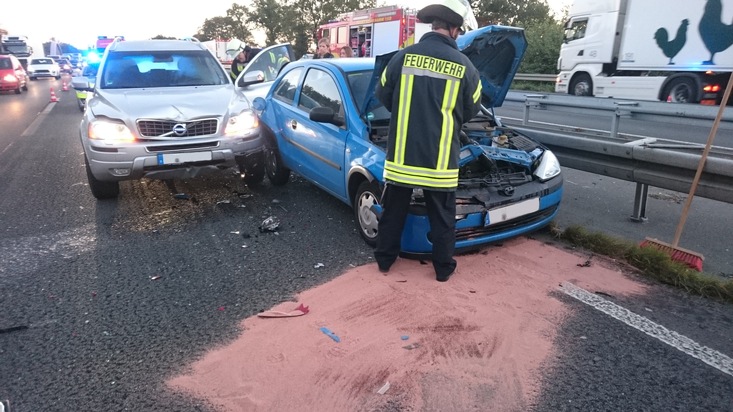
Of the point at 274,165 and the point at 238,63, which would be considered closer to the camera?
the point at 274,165

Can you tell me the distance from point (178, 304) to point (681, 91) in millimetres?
16760

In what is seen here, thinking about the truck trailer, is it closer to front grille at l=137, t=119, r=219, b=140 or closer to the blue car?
front grille at l=137, t=119, r=219, b=140

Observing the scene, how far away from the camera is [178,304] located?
3.71 m

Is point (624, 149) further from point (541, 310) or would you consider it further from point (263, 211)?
point (263, 211)

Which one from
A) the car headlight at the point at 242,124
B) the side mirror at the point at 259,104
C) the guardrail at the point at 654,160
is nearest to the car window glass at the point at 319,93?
the car headlight at the point at 242,124

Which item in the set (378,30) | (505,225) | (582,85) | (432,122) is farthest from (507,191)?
(378,30)

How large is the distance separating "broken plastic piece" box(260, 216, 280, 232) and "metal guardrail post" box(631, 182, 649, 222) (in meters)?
3.64

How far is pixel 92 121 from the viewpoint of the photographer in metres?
5.51

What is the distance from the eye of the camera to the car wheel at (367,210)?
4.46 metres

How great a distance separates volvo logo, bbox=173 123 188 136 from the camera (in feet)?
18.4

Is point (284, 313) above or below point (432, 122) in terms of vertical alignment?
below

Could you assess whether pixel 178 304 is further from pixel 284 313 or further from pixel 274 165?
pixel 274 165

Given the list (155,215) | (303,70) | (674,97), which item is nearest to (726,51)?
(674,97)

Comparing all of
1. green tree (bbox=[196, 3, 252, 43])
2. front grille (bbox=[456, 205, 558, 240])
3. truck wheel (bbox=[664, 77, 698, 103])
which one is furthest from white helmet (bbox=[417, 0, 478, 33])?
green tree (bbox=[196, 3, 252, 43])
